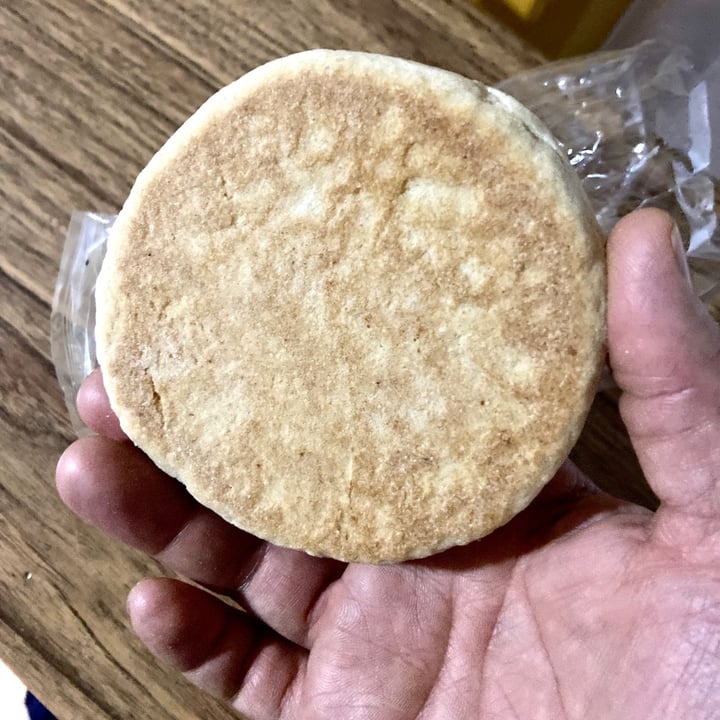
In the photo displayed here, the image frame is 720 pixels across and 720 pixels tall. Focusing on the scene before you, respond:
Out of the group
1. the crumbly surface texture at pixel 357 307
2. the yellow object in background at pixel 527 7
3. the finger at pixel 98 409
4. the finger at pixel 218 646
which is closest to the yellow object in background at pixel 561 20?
the yellow object in background at pixel 527 7

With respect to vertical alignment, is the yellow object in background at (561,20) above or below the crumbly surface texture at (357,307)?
above

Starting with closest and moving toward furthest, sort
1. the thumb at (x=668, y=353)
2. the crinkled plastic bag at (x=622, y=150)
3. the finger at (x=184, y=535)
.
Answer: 1. the thumb at (x=668, y=353)
2. the finger at (x=184, y=535)
3. the crinkled plastic bag at (x=622, y=150)

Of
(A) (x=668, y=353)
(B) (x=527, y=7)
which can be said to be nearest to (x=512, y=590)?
(A) (x=668, y=353)

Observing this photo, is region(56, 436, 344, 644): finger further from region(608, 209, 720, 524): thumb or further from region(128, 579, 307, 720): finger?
region(608, 209, 720, 524): thumb

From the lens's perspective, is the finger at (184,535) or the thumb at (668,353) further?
the finger at (184,535)

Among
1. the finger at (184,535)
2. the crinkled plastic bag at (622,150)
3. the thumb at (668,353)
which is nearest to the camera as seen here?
the thumb at (668,353)

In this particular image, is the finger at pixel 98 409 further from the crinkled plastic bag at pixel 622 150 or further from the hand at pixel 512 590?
the crinkled plastic bag at pixel 622 150

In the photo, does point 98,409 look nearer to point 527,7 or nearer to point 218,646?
point 218,646
